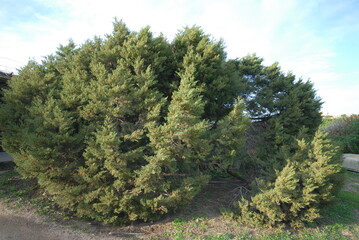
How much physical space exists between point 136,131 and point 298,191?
4.50 meters

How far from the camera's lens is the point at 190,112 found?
229 inches

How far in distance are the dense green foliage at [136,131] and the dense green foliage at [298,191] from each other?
1.6 inches

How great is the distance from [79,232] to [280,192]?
193 inches

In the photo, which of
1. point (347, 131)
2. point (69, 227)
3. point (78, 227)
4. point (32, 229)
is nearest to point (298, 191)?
point (78, 227)

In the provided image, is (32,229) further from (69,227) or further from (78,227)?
(78,227)

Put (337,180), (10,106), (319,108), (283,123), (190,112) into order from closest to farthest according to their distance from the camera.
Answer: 1. (190,112)
2. (337,180)
3. (10,106)
4. (283,123)
5. (319,108)

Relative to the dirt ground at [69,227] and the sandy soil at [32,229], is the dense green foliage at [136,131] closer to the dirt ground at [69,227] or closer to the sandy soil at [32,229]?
the dirt ground at [69,227]

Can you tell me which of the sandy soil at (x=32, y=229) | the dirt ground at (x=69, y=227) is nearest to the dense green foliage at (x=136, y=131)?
the dirt ground at (x=69, y=227)

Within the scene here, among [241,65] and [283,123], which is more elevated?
[241,65]

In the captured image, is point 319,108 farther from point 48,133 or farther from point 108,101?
point 48,133

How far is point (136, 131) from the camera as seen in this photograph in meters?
6.10

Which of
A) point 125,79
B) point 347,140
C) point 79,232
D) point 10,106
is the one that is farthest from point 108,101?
point 347,140

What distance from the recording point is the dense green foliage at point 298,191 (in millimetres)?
6320

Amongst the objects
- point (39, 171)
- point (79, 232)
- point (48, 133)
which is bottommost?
point (79, 232)
